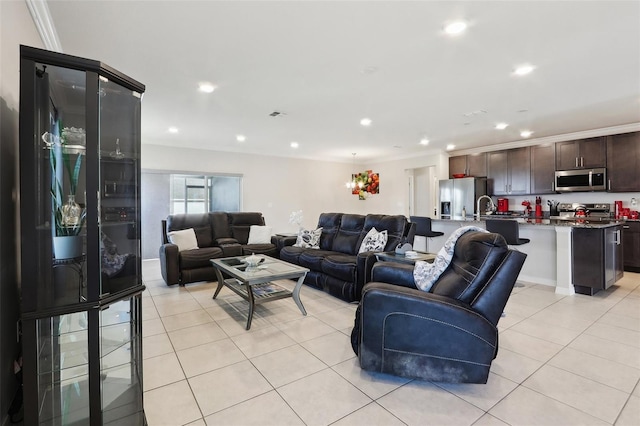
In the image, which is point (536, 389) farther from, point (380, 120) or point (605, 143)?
point (605, 143)

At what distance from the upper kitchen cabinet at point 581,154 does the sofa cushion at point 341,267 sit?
16.5 feet

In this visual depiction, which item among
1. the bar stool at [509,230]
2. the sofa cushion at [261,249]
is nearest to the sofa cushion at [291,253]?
the sofa cushion at [261,249]

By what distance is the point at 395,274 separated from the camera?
262 centimetres

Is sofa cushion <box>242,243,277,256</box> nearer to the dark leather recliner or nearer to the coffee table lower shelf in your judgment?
the coffee table lower shelf

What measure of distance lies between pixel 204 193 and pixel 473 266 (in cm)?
638

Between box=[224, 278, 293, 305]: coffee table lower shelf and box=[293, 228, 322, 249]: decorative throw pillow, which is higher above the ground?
box=[293, 228, 322, 249]: decorative throw pillow

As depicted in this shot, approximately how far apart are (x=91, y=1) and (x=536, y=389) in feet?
13.0

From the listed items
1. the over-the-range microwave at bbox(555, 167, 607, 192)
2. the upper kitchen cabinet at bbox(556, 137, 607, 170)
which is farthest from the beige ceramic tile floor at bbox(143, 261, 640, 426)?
the upper kitchen cabinet at bbox(556, 137, 607, 170)

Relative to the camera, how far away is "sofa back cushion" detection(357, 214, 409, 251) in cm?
390

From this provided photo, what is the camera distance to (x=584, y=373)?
2156mm

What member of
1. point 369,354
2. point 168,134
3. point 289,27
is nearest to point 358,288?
point 369,354

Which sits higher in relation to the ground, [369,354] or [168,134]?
[168,134]

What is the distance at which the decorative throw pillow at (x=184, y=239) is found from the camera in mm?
4666

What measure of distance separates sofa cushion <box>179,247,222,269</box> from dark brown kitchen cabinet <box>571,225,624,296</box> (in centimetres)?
498
